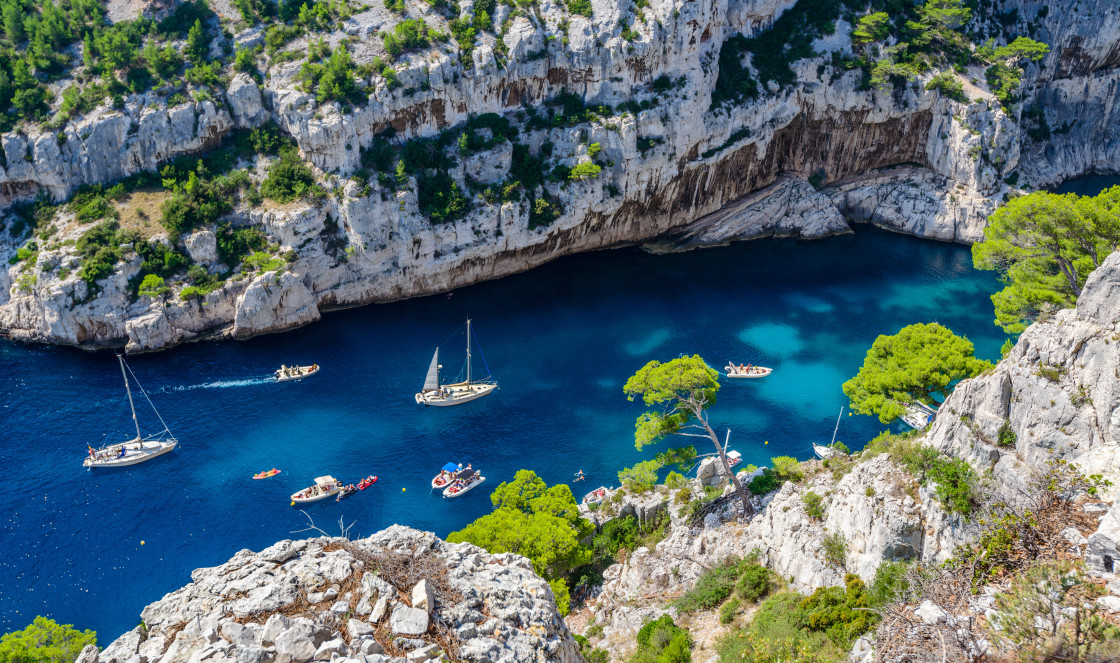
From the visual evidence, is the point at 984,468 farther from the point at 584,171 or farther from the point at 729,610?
the point at 584,171

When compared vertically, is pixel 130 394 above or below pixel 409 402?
above

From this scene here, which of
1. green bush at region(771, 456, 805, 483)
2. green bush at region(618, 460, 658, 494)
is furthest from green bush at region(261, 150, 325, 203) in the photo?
green bush at region(771, 456, 805, 483)

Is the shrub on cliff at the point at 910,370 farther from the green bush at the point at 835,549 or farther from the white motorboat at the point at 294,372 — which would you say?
the white motorboat at the point at 294,372

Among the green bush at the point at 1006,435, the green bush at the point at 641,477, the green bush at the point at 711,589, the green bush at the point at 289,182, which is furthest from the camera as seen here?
the green bush at the point at 289,182

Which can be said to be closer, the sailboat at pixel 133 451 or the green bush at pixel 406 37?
the sailboat at pixel 133 451

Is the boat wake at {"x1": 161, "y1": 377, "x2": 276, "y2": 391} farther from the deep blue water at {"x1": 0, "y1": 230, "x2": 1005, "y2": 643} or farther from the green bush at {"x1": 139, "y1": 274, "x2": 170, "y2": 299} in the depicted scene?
the green bush at {"x1": 139, "y1": 274, "x2": 170, "y2": 299}

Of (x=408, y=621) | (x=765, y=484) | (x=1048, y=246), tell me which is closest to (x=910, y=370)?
(x=1048, y=246)

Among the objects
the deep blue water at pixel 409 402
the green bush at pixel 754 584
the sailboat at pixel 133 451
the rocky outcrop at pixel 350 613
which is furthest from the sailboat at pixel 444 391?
the rocky outcrop at pixel 350 613
